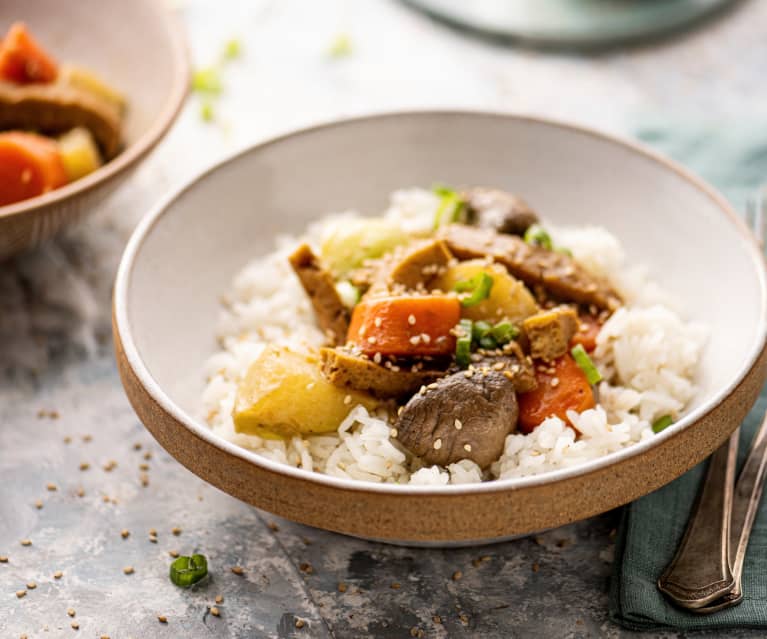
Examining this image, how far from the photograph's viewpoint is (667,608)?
8.77 feet

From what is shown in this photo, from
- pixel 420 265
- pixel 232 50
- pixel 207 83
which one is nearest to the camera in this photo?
pixel 420 265

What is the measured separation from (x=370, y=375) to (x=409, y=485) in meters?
0.54

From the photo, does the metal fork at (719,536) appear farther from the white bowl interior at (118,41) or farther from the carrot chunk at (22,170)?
the white bowl interior at (118,41)

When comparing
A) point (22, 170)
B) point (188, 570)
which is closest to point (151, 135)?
point (22, 170)

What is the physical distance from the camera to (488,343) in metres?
2.98

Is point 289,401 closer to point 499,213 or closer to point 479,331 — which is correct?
point 479,331

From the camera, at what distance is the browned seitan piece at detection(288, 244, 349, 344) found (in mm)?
3238

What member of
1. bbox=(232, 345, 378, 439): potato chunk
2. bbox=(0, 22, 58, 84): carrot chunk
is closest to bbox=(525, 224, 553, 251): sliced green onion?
bbox=(232, 345, 378, 439): potato chunk

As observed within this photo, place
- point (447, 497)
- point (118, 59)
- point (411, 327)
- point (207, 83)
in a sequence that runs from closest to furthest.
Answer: point (447, 497)
point (411, 327)
point (118, 59)
point (207, 83)

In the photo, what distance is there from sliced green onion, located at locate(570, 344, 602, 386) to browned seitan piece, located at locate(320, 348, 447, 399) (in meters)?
0.47

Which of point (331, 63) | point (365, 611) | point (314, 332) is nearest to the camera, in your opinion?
point (365, 611)

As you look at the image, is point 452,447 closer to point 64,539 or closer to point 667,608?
point 667,608

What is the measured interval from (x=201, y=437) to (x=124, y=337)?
20.6 inches

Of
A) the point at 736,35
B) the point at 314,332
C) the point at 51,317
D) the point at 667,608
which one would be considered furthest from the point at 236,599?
the point at 736,35
